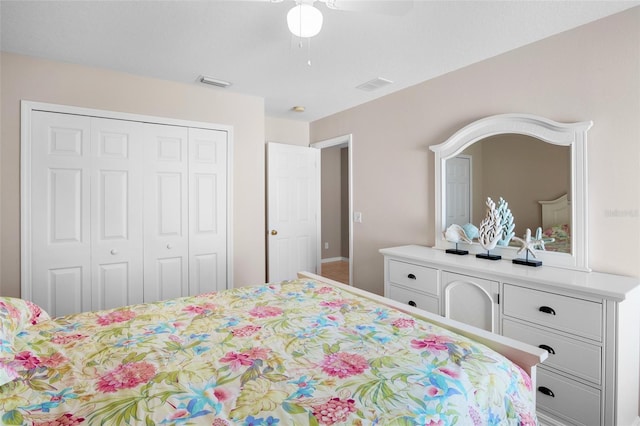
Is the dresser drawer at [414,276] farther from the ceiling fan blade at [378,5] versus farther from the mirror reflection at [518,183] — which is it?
the ceiling fan blade at [378,5]

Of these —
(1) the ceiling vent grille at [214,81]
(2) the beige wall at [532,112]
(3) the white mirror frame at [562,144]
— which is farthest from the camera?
(1) the ceiling vent grille at [214,81]

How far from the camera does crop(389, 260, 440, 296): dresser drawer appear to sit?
258 centimetres

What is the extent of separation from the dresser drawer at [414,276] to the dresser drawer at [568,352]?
646 millimetres

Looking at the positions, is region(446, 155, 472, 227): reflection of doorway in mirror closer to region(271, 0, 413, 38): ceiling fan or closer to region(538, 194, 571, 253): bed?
region(538, 194, 571, 253): bed

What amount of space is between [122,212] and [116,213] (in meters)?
0.05

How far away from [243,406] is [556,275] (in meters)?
1.98

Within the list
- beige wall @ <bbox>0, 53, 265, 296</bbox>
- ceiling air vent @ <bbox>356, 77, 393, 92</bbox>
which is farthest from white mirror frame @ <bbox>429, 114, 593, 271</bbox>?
beige wall @ <bbox>0, 53, 265, 296</bbox>

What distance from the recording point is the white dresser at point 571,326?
170cm

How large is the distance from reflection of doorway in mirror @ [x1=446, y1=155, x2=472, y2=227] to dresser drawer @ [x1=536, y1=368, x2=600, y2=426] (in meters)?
1.28

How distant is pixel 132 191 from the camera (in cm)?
303

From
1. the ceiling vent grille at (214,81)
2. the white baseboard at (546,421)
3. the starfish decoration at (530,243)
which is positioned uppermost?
the ceiling vent grille at (214,81)

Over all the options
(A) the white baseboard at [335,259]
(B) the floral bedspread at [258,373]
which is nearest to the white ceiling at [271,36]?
A: (B) the floral bedspread at [258,373]

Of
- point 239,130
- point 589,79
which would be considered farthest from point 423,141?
point 239,130

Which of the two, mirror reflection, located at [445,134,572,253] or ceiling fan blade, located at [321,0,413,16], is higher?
ceiling fan blade, located at [321,0,413,16]
